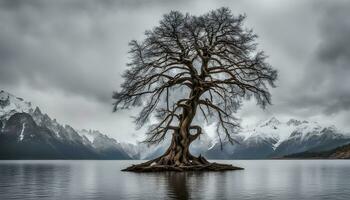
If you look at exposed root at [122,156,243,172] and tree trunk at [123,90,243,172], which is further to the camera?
tree trunk at [123,90,243,172]

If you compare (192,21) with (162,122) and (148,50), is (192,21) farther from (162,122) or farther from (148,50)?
(162,122)

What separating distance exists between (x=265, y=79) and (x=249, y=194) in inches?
830

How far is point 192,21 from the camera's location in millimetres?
39781

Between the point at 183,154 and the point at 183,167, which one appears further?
the point at 183,154

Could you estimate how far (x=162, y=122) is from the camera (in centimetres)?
4175

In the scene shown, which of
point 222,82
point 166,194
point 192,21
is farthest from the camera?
point 222,82

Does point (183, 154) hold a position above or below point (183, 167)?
above

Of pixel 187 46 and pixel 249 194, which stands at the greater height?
pixel 187 46

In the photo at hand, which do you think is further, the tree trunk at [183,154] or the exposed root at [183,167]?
the tree trunk at [183,154]

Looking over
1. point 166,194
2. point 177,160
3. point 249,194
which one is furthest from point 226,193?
point 177,160

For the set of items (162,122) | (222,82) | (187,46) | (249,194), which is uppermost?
(187,46)

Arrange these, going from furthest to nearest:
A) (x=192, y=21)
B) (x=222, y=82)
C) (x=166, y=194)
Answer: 1. (x=222, y=82)
2. (x=192, y=21)
3. (x=166, y=194)

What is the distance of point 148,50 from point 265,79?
34.9ft

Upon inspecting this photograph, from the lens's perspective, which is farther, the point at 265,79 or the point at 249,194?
the point at 265,79
